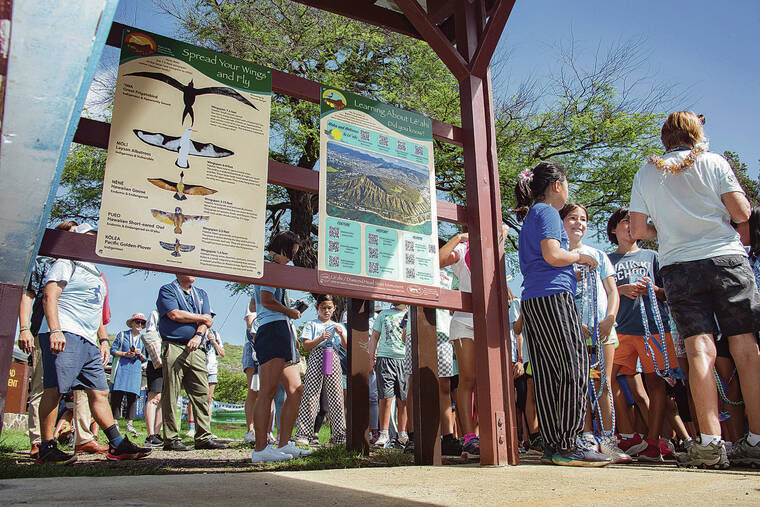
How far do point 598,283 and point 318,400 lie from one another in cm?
317

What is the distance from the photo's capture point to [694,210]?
3568 millimetres

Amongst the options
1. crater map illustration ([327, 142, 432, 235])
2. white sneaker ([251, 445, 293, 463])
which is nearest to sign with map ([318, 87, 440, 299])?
crater map illustration ([327, 142, 432, 235])

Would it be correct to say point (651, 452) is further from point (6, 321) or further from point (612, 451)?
point (6, 321)

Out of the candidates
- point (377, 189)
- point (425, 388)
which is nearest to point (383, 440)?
point (425, 388)

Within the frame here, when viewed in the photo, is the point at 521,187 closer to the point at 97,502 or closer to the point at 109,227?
the point at 109,227

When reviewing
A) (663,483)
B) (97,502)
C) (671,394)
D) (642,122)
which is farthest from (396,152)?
(642,122)

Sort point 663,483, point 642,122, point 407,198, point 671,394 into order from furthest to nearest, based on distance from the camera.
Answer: point 642,122 → point 671,394 → point 407,198 → point 663,483

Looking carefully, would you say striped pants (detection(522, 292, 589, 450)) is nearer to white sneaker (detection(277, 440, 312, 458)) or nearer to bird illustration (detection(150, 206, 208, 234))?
white sneaker (detection(277, 440, 312, 458))

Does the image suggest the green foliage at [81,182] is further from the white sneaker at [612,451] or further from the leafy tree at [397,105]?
the white sneaker at [612,451]

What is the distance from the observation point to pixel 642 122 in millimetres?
15438

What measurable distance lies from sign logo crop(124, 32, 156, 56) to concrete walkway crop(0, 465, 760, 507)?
2.21 meters

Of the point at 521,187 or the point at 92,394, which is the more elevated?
the point at 521,187

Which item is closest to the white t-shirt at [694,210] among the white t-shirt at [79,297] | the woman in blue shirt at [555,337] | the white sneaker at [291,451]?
the woman in blue shirt at [555,337]

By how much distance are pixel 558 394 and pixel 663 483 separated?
1.13 meters
